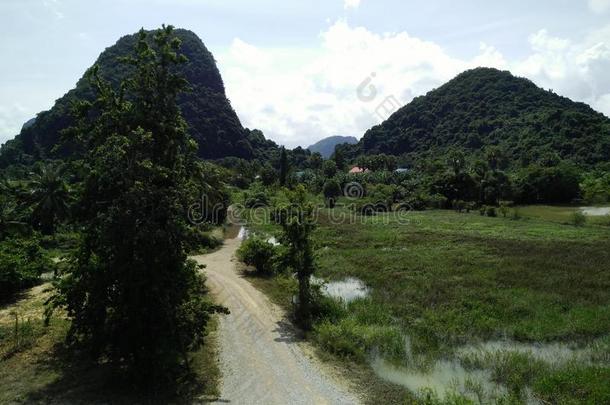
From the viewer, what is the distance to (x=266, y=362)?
1611 centimetres

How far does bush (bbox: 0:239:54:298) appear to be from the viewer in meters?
23.5

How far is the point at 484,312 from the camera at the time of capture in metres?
20.7

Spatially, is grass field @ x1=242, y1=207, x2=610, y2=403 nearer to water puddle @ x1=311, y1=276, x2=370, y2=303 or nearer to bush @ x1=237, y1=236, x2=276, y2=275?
water puddle @ x1=311, y1=276, x2=370, y2=303

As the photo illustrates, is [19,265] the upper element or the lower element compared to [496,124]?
lower

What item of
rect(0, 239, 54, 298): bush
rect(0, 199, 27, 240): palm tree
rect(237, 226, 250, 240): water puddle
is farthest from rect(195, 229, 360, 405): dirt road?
rect(237, 226, 250, 240): water puddle

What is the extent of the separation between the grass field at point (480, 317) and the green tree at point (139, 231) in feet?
21.1

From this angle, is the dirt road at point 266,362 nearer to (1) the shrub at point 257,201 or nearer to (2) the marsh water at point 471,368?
(2) the marsh water at point 471,368

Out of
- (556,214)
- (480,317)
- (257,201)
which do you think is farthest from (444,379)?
(257,201)

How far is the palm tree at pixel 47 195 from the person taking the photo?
41.1 meters

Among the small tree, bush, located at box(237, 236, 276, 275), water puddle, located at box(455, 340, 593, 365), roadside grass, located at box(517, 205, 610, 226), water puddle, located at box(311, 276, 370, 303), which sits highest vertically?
the small tree

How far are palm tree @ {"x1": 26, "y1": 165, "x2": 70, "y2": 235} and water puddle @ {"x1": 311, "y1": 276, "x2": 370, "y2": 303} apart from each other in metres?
25.4

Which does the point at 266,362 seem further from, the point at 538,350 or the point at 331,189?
the point at 331,189

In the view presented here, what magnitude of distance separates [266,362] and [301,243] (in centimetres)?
618

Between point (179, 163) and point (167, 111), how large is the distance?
1.68 metres
